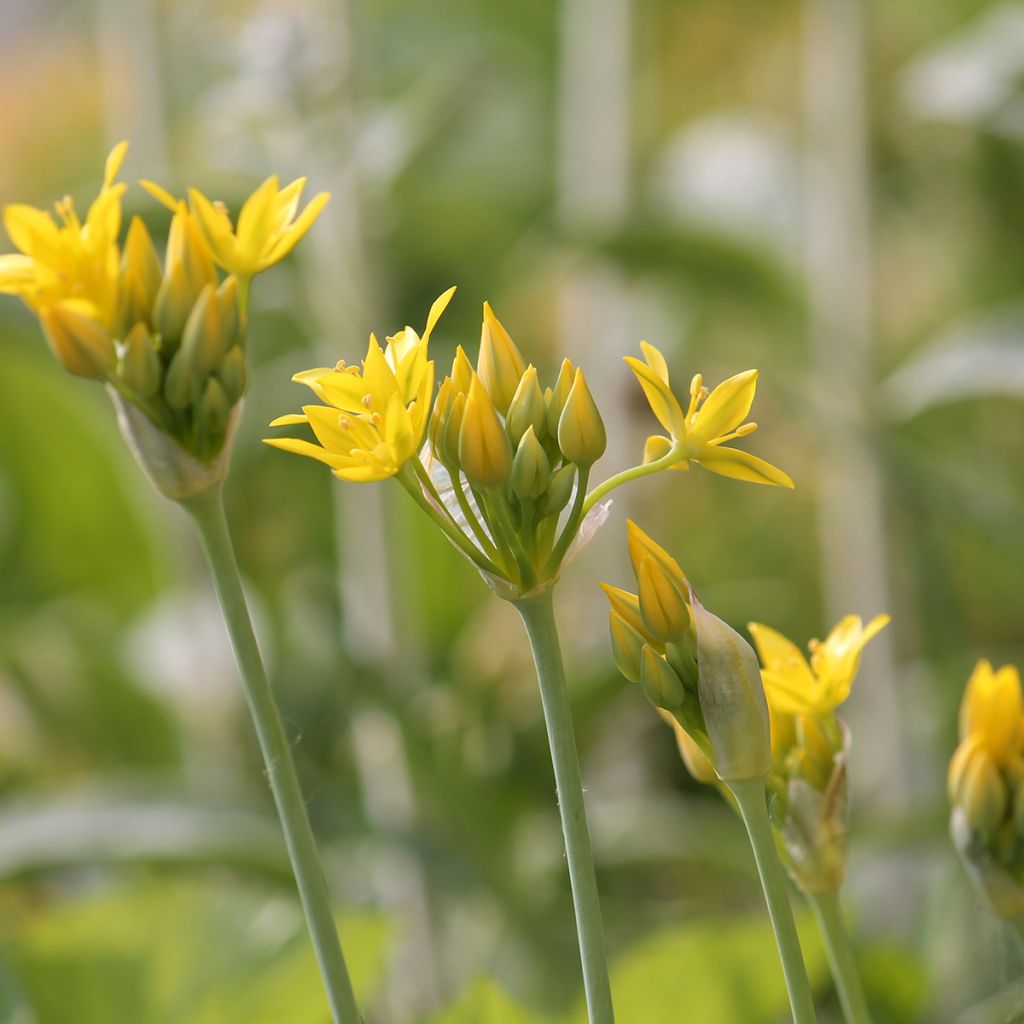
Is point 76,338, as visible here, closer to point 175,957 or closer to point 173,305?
point 173,305

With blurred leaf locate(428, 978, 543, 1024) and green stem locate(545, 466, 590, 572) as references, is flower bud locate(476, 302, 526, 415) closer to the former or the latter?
→ green stem locate(545, 466, 590, 572)

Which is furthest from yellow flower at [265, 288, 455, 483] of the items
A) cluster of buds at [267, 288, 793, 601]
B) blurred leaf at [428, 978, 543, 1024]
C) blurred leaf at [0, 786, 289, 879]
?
blurred leaf at [0, 786, 289, 879]

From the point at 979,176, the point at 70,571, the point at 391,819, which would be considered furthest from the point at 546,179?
the point at 391,819

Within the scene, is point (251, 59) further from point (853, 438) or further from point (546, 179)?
point (546, 179)

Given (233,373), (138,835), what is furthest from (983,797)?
(138,835)

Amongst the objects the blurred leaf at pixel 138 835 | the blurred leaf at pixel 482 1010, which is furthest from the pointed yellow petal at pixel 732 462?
the blurred leaf at pixel 138 835
